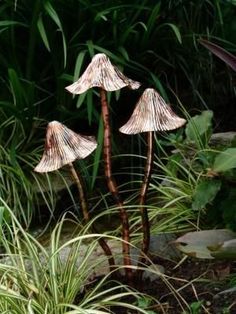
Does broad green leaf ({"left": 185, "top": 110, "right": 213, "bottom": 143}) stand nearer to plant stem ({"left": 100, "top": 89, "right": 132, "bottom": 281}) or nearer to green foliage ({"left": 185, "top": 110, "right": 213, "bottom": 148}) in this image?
green foliage ({"left": 185, "top": 110, "right": 213, "bottom": 148})

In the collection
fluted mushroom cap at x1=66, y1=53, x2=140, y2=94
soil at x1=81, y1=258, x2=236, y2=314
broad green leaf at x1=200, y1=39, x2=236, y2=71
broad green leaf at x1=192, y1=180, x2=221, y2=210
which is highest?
broad green leaf at x1=200, y1=39, x2=236, y2=71

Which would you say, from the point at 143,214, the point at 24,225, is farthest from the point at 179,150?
the point at 24,225

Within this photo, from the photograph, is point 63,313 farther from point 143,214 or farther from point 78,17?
point 78,17

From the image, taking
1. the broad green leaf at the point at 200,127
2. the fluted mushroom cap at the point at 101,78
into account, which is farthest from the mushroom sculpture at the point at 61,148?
the broad green leaf at the point at 200,127

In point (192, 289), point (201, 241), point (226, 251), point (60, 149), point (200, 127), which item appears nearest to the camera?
point (226, 251)

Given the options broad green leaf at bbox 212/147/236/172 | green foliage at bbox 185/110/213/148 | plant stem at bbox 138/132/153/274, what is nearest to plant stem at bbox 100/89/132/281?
plant stem at bbox 138/132/153/274

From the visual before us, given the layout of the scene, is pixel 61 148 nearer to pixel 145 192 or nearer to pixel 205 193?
pixel 145 192

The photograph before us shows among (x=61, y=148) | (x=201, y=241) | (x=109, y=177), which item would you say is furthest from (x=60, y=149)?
(x=201, y=241)
